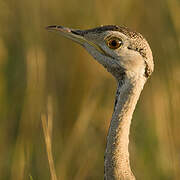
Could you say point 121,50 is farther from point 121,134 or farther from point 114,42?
point 121,134

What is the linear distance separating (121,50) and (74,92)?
2.28 meters

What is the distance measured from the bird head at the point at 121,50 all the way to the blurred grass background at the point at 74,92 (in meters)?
0.60

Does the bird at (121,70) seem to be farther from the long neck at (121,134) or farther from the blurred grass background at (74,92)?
the blurred grass background at (74,92)

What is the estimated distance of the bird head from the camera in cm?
313

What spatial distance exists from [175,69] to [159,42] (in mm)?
1203

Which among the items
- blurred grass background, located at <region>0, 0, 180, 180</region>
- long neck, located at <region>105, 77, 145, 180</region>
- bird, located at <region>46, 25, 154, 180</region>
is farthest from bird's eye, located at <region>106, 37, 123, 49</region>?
blurred grass background, located at <region>0, 0, 180, 180</region>

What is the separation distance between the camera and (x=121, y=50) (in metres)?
3.19

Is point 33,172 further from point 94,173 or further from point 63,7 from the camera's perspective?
point 63,7

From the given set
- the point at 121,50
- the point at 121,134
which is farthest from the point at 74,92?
the point at 121,134

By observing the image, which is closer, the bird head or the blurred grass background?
the bird head

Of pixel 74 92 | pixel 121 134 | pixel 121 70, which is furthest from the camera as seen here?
pixel 74 92

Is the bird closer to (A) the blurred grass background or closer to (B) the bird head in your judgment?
(B) the bird head

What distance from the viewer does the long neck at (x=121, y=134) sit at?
3035mm

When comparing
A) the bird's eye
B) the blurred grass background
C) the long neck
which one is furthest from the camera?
the blurred grass background
